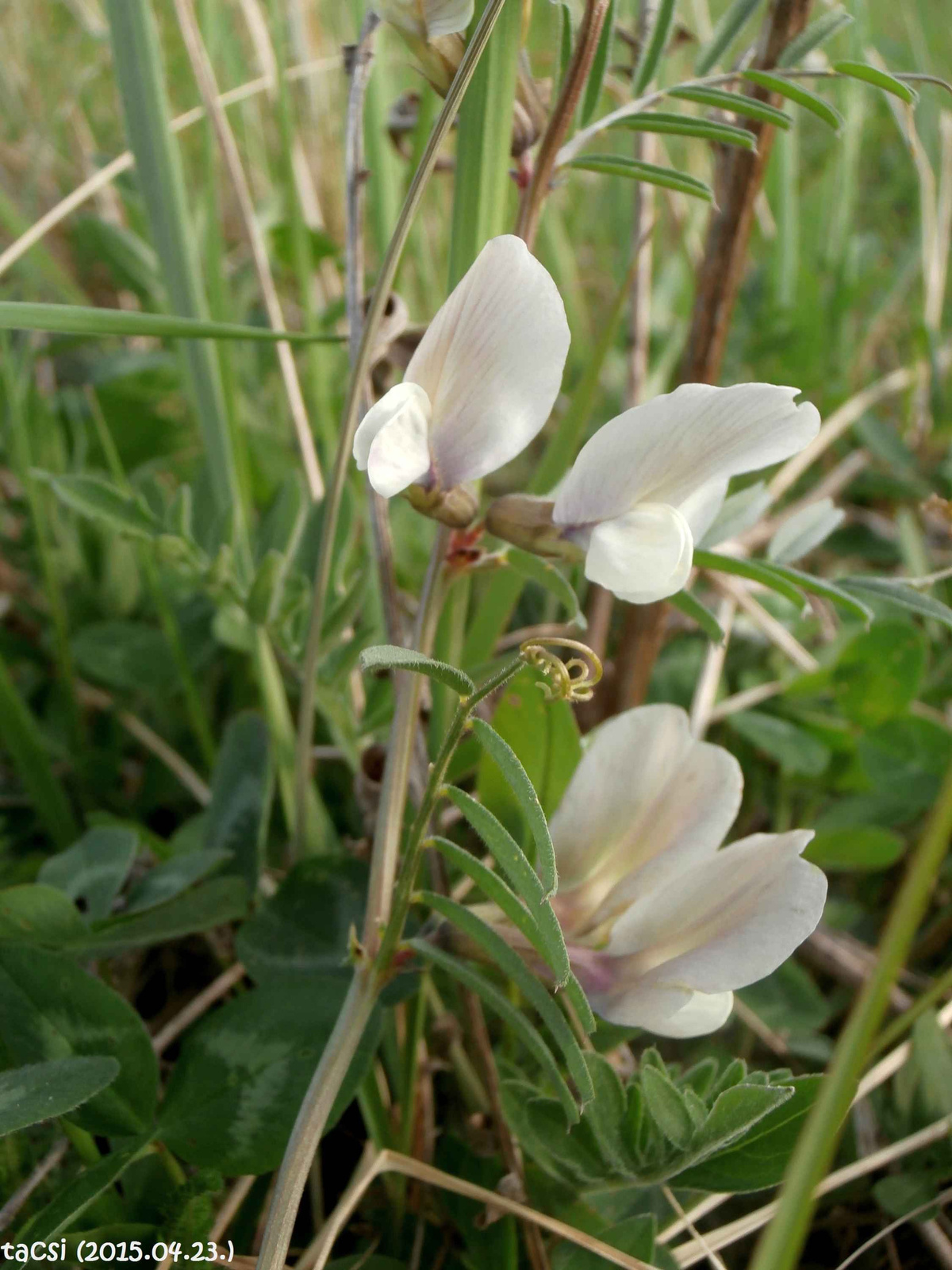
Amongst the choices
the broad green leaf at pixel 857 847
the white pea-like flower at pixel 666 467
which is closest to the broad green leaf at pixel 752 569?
the white pea-like flower at pixel 666 467

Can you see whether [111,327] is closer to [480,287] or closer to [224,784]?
[480,287]

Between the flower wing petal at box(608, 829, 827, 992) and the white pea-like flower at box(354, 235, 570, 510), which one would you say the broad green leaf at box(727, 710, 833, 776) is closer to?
the flower wing petal at box(608, 829, 827, 992)

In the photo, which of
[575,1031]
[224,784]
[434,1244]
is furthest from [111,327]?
[434,1244]

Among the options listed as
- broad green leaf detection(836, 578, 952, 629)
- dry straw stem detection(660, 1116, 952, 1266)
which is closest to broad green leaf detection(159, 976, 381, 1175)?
dry straw stem detection(660, 1116, 952, 1266)

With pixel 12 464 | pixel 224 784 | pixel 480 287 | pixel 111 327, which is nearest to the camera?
pixel 480 287

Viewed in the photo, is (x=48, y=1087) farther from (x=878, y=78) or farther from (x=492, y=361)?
(x=878, y=78)

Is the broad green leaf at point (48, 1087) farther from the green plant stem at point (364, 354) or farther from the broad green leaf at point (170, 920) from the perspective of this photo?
the green plant stem at point (364, 354)

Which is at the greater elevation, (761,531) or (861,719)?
(761,531)
